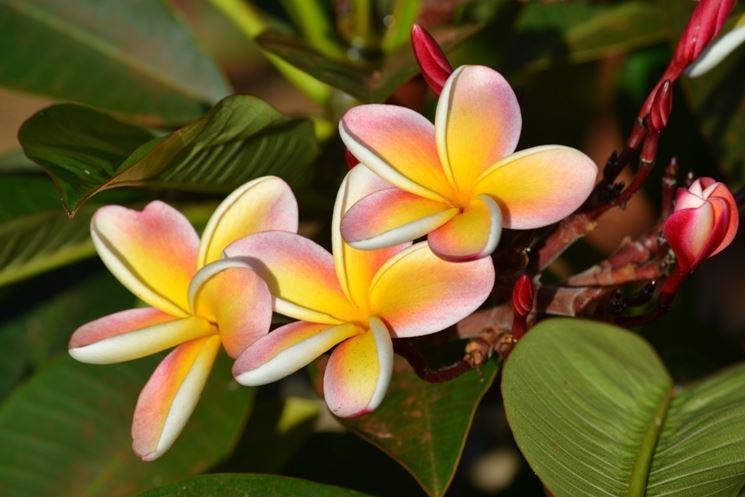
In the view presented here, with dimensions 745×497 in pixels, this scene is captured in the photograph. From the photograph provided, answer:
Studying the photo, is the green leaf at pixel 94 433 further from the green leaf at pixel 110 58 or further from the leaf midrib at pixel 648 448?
the leaf midrib at pixel 648 448

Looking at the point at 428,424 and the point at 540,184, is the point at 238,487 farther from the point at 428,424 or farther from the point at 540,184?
the point at 540,184

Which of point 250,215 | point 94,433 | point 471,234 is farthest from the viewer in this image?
point 94,433

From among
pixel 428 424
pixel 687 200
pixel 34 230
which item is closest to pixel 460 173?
pixel 687 200

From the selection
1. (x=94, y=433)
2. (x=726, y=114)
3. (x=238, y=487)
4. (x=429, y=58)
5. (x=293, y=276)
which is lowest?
(x=94, y=433)

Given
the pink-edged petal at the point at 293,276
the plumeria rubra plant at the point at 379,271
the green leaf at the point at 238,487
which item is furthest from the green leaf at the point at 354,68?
the green leaf at the point at 238,487

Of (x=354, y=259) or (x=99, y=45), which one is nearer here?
(x=354, y=259)

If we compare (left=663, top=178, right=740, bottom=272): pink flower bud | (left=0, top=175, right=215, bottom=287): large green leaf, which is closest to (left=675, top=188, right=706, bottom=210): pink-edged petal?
(left=663, top=178, right=740, bottom=272): pink flower bud

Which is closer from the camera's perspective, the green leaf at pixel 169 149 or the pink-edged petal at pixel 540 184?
the pink-edged petal at pixel 540 184
